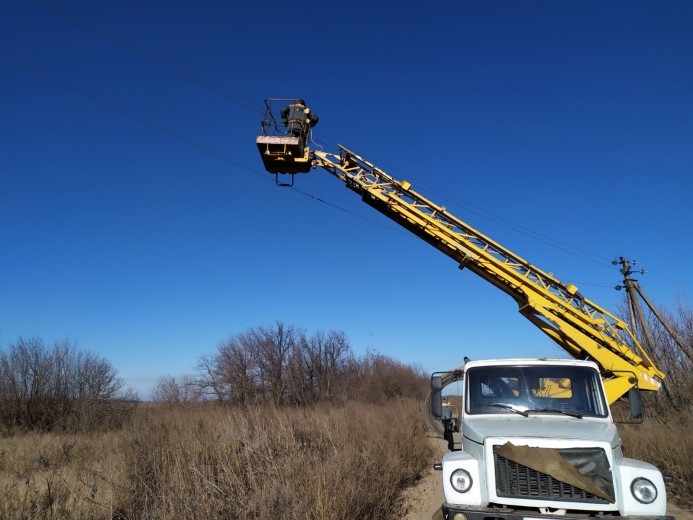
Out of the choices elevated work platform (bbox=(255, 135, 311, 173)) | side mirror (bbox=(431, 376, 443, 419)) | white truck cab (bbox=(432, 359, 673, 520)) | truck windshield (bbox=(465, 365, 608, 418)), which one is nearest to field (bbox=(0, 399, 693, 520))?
side mirror (bbox=(431, 376, 443, 419))

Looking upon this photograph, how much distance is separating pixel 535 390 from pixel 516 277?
514 cm

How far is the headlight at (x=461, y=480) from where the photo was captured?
4609 millimetres

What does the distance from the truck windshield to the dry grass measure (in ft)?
7.99

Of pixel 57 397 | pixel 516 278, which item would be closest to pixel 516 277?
pixel 516 278

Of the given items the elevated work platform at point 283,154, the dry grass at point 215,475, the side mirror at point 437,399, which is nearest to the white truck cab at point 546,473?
the side mirror at point 437,399

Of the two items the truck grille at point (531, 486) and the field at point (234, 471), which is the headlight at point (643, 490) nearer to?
the truck grille at point (531, 486)

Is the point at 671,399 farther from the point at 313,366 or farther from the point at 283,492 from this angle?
the point at 313,366

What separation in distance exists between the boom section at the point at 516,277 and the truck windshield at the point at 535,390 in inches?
180

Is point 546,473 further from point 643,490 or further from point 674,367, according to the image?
point 674,367

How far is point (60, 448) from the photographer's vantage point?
35.9 ft

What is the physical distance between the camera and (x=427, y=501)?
8523 mm

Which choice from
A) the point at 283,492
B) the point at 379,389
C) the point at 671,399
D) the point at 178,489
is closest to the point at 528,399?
the point at 283,492

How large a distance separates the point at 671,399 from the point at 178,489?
14.8 metres

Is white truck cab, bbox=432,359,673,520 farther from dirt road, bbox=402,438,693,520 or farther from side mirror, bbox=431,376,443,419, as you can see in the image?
dirt road, bbox=402,438,693,520
